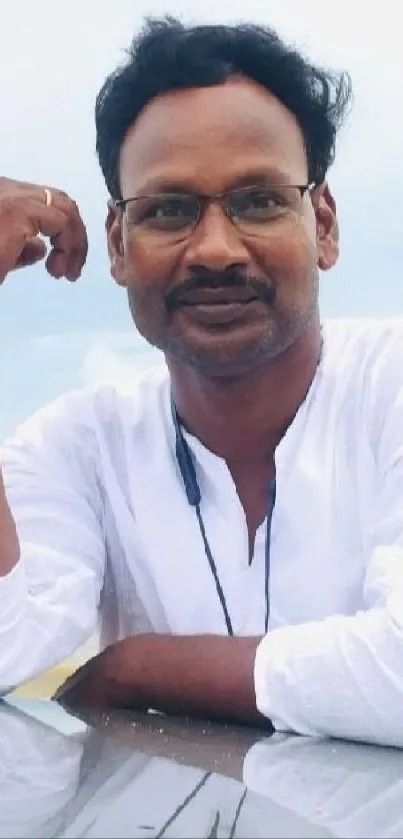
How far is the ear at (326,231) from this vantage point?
190 centimetres

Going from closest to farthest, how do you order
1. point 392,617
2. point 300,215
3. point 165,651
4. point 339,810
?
point 339,810
point 392,617
point 165,651
point 300,215

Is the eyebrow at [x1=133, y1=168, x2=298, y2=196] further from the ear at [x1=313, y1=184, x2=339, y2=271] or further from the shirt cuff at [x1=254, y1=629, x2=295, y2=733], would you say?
the shirt cuff at [x1=254, y1=629, x2=295, y2=733]

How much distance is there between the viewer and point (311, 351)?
1.76m

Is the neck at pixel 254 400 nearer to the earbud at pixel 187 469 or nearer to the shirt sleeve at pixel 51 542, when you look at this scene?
the earbud at pixel 187 469

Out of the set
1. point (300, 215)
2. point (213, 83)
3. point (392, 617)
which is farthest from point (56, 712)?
point (213, 83)

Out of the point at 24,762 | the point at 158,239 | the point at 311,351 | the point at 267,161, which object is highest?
the point at 267,161

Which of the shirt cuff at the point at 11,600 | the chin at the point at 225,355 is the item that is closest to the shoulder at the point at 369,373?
the chin at the point at 225,355

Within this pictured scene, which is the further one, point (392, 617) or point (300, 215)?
point (300, 215)

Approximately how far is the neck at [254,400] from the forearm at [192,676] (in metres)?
0.41

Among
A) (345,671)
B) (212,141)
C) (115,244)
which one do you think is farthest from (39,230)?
(345,671)

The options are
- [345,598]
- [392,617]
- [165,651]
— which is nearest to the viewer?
[392,617]

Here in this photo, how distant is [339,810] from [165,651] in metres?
0.64

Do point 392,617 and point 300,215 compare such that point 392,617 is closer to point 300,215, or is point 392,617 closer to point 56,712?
point 56,712

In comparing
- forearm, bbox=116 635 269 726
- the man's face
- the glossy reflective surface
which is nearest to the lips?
the man's face
